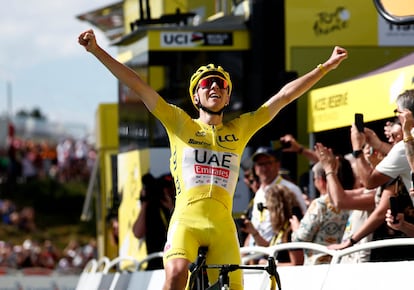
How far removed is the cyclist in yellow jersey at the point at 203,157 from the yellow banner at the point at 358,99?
2.21 m

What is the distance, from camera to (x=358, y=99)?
12984 mm

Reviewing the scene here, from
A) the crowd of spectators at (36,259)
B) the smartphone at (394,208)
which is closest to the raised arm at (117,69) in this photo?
the smartphone at (394,208)

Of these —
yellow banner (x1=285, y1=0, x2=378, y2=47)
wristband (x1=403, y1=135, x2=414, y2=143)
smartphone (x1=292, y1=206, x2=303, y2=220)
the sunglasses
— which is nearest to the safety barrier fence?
smartphone (x1=292, y1=206, x2=303, y2=220)

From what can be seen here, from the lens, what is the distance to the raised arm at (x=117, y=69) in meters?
9.55

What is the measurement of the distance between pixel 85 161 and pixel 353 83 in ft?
101

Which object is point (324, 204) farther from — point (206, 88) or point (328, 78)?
point (328, 78)

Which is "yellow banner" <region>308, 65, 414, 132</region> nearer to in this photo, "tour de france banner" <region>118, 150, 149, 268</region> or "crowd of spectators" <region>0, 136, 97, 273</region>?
"tour de france banner" <region>118, 150, 149, 268</region>

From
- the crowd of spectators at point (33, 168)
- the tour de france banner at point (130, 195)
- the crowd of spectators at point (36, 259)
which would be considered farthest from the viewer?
the crowd of spectators at point (33, 168)

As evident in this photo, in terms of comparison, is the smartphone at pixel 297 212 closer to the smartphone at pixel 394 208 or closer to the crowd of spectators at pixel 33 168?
the smartphone at pixel 394 208

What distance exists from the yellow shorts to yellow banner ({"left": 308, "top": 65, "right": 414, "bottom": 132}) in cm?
271

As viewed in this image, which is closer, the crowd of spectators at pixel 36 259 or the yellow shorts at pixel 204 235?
the yellow shorts at pixel 204 235

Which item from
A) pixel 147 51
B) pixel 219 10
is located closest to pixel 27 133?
pixel 219 10

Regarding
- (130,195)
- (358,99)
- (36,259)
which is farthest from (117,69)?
(36,259)

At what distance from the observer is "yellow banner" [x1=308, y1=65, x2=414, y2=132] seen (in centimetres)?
1194
